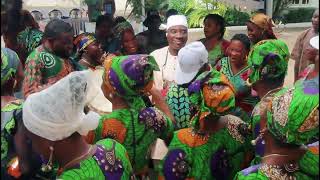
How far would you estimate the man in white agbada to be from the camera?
368 cm

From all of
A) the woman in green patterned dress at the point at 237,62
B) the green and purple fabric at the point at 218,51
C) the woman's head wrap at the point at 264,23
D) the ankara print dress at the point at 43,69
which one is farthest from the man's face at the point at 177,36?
the ankara print dress at the point at 43,69

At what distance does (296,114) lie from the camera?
4.46 feet

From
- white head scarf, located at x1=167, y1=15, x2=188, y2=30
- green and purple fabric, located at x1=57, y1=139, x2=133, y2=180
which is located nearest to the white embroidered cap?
green and purple fabric, located at x1=57, y1=139, x2=133, y2=180

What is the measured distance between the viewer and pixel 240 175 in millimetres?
1658

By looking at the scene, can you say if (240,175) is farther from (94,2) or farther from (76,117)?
(94,2)

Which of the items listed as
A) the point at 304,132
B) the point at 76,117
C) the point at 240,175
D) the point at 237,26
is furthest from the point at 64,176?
the point at 237,26

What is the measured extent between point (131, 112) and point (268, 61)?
81 centimetres

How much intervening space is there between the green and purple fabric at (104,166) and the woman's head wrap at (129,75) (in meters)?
0.44

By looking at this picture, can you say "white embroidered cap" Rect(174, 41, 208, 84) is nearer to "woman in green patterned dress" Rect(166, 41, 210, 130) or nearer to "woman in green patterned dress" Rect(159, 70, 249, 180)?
"woman in green patterned dress" Rect(166, 41, 210, 130)

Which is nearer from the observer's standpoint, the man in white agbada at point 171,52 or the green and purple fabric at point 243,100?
the green and purple fabric at point 243,100

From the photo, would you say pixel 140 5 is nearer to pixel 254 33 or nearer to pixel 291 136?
pixel 254 33

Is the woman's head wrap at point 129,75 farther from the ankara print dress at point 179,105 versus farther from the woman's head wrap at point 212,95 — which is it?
the ankara print dress at point 179,105

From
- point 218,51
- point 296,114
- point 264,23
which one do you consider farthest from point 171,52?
point 296,114

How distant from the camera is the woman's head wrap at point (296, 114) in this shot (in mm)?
1310
